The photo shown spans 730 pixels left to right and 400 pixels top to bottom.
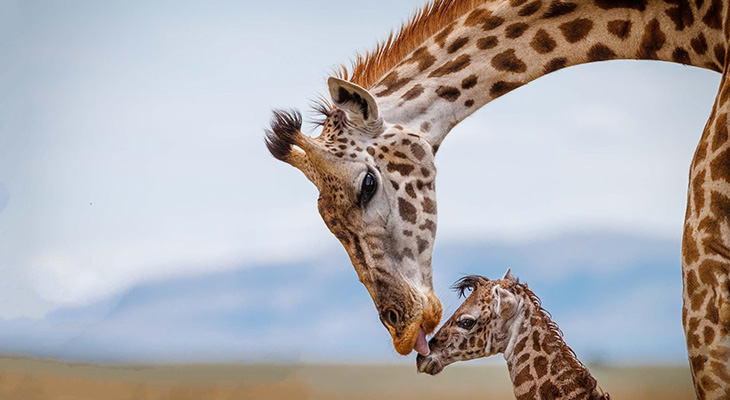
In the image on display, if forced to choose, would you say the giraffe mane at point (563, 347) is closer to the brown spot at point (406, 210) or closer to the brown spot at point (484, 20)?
the brown spot at point (406, 210)

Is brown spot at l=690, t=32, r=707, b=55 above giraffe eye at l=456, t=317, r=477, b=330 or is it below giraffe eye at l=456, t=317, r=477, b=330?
above

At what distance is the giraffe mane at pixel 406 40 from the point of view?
311cm

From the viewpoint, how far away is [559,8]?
112 inches

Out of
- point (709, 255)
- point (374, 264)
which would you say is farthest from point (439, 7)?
point (709, 255)

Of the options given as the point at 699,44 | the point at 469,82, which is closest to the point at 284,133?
the point at 469,82

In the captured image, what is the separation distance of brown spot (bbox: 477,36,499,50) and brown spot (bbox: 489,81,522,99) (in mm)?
134

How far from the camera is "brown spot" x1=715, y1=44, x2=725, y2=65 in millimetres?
2574

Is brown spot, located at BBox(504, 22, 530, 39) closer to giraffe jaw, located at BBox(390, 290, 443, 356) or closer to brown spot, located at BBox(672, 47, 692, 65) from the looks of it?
brown spot, located at BBox(672, 47, 692, 65)

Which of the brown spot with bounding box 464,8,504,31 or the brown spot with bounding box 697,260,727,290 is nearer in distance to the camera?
the brown spot with bounding box 697,260,727,290

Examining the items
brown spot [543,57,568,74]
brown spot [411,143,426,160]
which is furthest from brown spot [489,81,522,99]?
brown spot [411,143,426,160]

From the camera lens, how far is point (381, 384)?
6.26m

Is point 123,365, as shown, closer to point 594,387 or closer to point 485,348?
point 485,348

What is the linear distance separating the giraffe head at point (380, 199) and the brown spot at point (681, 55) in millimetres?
876

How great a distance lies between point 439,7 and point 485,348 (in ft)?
4.77
